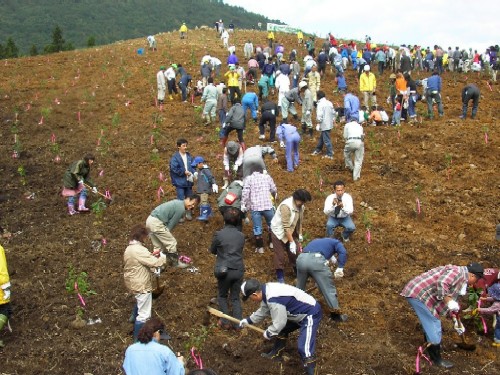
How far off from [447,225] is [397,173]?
2.63m

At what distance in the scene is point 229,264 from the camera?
6.68 m

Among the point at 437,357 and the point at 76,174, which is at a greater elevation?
the point at 76,174

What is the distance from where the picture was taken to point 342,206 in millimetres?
8461

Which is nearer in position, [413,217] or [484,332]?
[484,332]

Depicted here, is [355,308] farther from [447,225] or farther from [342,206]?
[447,225]

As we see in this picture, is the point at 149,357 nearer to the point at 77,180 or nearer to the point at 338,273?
the point at 338,273

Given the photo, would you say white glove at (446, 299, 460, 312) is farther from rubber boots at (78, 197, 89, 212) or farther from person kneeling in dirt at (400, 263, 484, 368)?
rubber boots at (78, 197, 89, 212)

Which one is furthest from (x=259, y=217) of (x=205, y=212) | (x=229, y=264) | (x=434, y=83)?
(x=434, y=83)

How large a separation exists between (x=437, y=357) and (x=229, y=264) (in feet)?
9.36

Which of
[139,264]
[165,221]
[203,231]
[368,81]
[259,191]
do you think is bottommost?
[203,231]

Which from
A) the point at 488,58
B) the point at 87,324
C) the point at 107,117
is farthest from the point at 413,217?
the point at 488,58

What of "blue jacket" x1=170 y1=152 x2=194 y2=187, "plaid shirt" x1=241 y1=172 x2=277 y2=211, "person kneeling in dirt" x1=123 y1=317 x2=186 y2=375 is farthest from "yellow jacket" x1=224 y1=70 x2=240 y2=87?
"person kneeling in dirt" x1=123 y1=317 x2=186 y2=375

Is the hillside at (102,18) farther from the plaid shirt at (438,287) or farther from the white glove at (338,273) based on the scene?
the plaid shirt at (438,287)

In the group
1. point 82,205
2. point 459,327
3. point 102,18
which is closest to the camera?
point 459,327
